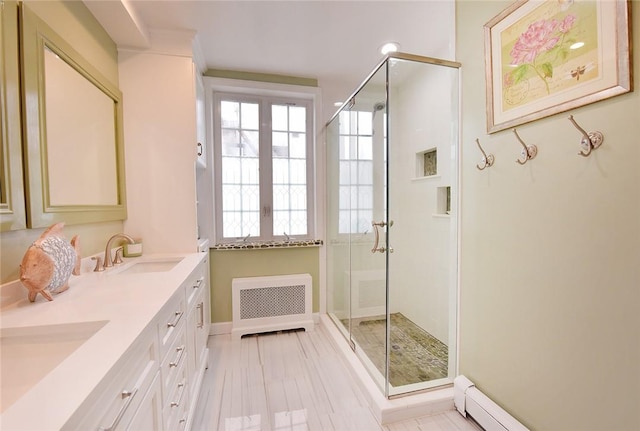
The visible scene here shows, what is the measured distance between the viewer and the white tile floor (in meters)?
1.53

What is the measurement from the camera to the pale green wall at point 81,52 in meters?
1.03

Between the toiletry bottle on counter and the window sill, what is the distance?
2.31 feet

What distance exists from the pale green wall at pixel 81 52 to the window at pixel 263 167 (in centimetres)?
92

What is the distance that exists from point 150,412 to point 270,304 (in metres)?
1.73

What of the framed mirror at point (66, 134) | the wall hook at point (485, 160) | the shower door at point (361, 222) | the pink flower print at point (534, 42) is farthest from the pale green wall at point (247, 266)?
the pink flower print at point (534, 42)

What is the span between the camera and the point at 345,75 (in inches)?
105

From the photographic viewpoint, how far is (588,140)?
3.30 ft

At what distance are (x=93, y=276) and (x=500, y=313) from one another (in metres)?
2.10

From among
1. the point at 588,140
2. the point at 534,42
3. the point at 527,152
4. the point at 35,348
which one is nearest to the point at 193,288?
the point at 35,348

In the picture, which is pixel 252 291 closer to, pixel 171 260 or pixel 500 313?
pixel 171 260

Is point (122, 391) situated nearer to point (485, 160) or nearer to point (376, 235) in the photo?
point (376, 235)

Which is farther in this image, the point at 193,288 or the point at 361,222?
the point at 361,222

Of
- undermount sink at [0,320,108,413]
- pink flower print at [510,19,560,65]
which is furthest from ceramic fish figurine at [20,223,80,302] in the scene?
pink flower print at [510,19,560,65]

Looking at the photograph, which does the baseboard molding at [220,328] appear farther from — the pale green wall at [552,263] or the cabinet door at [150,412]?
the pale green wall at [552,263]
